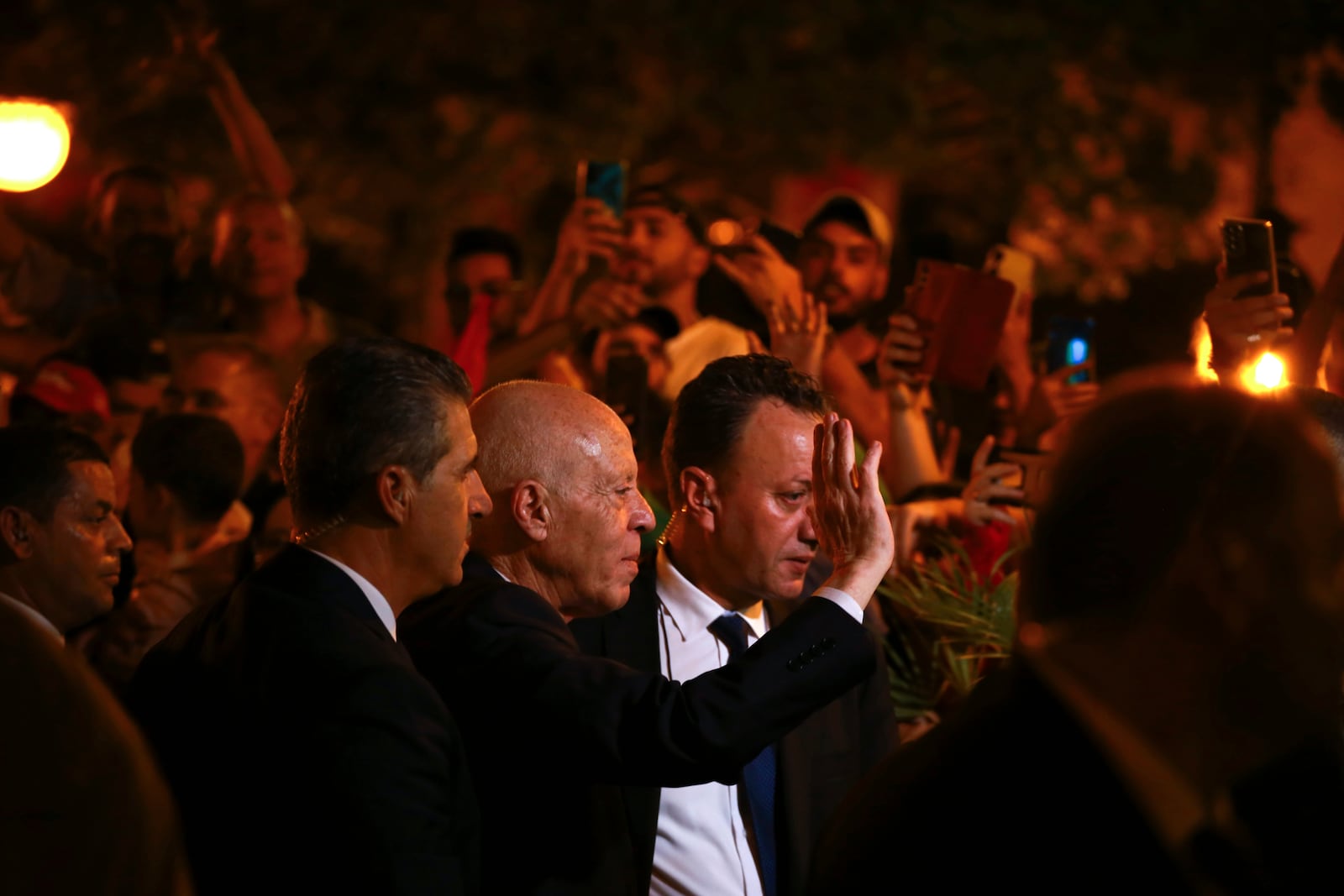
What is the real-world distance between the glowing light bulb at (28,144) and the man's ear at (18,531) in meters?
4.74

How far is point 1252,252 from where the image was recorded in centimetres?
391

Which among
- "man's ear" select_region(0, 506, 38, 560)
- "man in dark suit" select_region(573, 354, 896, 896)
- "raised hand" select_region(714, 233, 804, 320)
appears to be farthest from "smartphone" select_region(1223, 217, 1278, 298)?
"man's ear" select_region(0, 506, 38, 560)

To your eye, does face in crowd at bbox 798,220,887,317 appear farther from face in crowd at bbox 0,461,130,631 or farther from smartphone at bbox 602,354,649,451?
face in crowd at bbox 0,461,130,631

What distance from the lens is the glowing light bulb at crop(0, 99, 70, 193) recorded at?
7691mm

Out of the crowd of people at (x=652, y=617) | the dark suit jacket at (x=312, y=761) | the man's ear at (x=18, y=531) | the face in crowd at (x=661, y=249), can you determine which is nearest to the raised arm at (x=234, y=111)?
the crowd of people at (x=652, y=617)

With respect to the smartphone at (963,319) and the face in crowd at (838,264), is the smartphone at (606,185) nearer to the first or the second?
the face in crowd at (838,264)

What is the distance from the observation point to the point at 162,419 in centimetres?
499

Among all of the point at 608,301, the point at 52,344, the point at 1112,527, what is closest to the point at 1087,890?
the point at 1112,527

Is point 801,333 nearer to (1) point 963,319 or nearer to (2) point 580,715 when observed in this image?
(1) point 963,319

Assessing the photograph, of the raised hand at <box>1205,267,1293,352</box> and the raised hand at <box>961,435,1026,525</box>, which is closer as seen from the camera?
the raised hand at <box>1205,267,1293,352</box>

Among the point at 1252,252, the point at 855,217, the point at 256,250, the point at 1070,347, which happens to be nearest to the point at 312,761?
the point at 1252,252

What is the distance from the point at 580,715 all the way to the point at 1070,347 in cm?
323

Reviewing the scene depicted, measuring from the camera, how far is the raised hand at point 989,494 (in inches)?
179

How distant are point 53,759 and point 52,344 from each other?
5822mm
